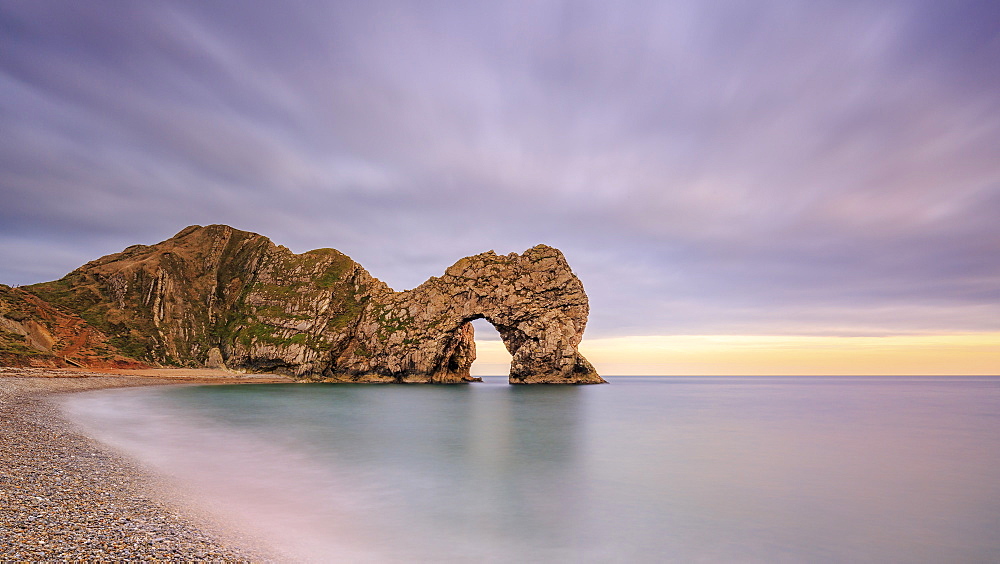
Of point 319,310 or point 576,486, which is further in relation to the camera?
point 319,310

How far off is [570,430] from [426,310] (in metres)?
55.5

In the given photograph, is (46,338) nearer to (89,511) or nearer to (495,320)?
(495,320)

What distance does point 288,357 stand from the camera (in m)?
88.1

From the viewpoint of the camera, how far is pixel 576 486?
1609cm

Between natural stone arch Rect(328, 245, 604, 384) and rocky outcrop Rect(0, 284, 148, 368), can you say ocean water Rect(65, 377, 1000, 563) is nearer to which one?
natural stone arch Rect(328, 245, 604, 384)

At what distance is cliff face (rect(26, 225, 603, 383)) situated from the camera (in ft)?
260

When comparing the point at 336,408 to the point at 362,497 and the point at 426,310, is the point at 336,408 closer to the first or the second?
the point at 362,497

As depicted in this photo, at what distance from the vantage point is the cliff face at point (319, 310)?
79.2 m

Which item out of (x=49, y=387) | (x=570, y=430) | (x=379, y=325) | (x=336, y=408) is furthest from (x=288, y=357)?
(x=570, y=430)

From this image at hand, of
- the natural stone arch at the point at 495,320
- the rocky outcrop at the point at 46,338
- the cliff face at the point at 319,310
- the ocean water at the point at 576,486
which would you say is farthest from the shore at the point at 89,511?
the cliff face at the point at 319,310

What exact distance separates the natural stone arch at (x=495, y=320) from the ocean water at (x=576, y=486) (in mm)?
44525

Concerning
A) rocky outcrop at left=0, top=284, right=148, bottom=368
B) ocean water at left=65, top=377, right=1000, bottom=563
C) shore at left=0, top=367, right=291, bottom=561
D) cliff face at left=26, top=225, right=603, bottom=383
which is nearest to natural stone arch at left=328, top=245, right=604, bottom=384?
cliff face at left=26, top=225, right=603, bottom=383

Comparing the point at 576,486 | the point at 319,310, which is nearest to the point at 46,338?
the point at 319,310

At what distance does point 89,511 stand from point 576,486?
12806 millimetres
